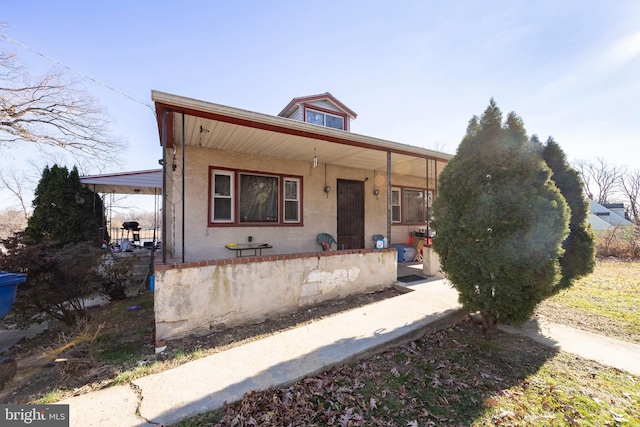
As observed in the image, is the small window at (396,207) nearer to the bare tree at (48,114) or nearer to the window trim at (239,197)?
the window trim at (239,197)

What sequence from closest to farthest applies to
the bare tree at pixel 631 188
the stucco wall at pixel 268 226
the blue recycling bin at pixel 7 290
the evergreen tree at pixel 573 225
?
the blue recycling bin at pixel 7 290
the evergreen tree at pixel 573 225
the stucco wall at pixel 268 226
the bare tree at pixel 631 188

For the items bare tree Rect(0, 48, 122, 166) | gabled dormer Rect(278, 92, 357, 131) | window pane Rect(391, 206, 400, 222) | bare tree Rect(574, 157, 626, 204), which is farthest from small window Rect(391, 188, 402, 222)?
bare tree Rect(574, 157, 626, 204)

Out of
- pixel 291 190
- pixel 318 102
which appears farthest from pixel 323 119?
pixel 291 190

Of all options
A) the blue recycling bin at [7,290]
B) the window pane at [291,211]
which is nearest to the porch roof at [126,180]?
the window pane at [291,211]

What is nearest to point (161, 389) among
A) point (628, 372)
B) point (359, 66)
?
point (628, 372)

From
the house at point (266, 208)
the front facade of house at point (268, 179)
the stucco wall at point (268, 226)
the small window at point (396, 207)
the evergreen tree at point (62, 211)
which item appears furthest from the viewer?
the small window at point (396, 207)

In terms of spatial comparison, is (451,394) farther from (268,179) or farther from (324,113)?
(324,113)

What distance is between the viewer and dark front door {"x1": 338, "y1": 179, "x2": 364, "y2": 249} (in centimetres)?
759

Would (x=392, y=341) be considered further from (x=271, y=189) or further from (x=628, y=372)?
(x=271, y=189)

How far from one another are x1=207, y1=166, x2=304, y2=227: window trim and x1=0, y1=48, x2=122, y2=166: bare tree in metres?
11.3

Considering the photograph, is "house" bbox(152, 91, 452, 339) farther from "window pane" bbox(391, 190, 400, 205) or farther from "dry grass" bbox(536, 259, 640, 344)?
"dry grass" bbox(536, 259, 640, 344)

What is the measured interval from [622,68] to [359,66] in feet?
20.4

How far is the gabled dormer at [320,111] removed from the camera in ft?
28.6

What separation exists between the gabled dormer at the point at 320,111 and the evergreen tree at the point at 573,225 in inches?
245
